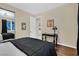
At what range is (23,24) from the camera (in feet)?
6.80

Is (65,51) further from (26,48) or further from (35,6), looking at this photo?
(35,6)

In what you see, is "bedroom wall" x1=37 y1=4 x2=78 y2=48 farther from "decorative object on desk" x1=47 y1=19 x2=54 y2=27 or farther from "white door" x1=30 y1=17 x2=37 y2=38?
"white door" x1=30 y1=17 x2=37 y2=38

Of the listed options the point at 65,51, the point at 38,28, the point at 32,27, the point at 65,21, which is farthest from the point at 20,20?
the point at 65,51

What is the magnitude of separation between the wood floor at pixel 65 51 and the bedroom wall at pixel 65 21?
8 centimetres

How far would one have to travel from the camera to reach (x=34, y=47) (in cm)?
185

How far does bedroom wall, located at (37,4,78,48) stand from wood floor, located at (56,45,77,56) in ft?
0.25

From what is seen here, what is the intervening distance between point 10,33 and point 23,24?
310mm

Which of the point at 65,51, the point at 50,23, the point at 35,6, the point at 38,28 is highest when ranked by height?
the point at 35,6

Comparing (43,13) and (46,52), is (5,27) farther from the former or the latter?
(46,52)

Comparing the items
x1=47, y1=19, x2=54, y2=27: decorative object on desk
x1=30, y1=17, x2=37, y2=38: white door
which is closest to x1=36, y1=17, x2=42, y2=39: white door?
x1=30, y1=17, x2=37, y2=38: white door

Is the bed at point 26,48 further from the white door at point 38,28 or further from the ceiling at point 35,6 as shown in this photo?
the ceiling at point 35,6

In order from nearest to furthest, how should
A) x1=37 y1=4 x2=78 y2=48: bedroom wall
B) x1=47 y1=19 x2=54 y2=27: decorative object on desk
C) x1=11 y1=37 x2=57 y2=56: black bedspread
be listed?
x1=11 y1=37 x2=57 y2=56: black bedspread, x1=37 y1=4 x2=78 y2=48: bedroom wall, x1=47 y1=19 x2=54 y2=27: decorative object on desk

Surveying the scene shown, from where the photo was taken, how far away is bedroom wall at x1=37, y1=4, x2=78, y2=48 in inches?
74.9

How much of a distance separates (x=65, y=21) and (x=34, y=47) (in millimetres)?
768
